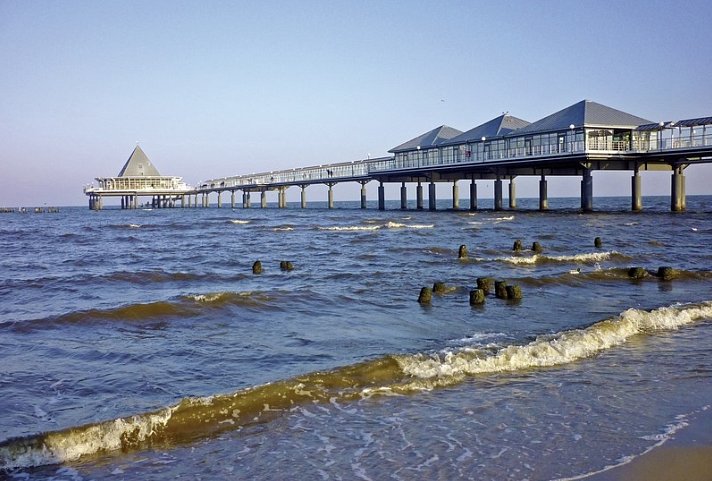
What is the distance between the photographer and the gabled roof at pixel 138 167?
109438 mm

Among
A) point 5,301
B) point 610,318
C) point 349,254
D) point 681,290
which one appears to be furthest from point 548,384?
point 349,254

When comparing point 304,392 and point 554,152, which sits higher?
A: point 554,152

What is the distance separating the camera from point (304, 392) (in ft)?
24.5

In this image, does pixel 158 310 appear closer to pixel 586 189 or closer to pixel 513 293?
pixel 513 293

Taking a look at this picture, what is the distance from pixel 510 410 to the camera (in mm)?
6809

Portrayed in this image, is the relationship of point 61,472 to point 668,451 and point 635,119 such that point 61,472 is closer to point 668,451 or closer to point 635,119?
point 668,451

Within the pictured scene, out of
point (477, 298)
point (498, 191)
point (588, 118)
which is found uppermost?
point (588, 118)

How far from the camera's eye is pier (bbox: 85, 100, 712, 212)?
43.5m

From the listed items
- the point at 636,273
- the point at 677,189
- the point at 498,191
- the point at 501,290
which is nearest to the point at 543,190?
the point at 498,191

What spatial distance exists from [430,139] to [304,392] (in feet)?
193

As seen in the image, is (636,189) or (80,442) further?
(636,189)

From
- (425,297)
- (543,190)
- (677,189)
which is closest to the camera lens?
(425,297)

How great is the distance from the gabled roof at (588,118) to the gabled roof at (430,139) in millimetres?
15000

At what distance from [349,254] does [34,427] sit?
18.4 metres
